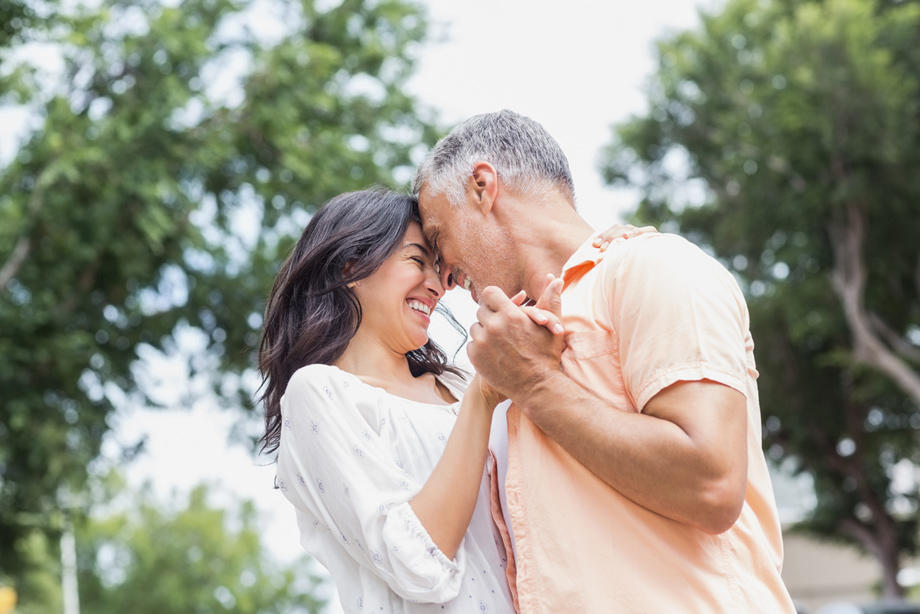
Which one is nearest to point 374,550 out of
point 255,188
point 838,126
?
point 255,188

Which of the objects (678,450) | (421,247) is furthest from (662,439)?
(421,247)

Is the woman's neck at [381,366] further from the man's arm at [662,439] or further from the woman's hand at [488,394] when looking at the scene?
the man's arm at [662,439]

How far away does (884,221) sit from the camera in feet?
53.5

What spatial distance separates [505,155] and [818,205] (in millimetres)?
13720

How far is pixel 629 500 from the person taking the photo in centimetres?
230

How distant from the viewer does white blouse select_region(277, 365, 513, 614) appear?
2564 millimetres

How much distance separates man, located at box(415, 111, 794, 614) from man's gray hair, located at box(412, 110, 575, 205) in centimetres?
30

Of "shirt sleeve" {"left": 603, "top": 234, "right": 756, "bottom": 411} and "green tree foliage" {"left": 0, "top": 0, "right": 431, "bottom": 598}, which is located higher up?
"shirt sleeve" {"left": 603, "top": 234, "right": 756, "bottom": 411}

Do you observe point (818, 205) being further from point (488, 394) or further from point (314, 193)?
point (488, 394)

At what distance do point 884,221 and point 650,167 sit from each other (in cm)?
562

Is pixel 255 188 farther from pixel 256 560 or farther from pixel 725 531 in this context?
pixel 256 560

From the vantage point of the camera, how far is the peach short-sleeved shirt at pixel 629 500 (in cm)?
225

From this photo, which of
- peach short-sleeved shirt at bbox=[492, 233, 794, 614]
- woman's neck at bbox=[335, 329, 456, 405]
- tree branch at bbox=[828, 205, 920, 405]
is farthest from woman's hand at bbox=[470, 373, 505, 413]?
tree branch at bbox=[828, 205, 920, 405]

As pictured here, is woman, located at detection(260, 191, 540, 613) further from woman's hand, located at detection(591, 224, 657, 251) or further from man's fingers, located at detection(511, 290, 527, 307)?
woman's hand, located at detection(591, 224, 657, 251)
